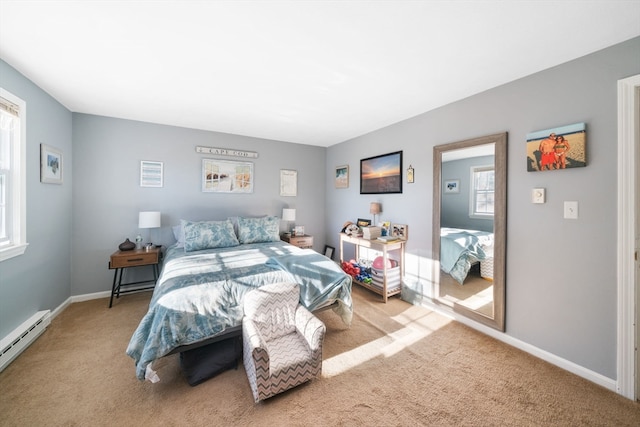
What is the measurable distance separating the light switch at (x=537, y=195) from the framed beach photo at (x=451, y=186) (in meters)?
0.74

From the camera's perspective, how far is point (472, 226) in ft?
8.95

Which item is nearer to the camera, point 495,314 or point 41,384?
point 41,384

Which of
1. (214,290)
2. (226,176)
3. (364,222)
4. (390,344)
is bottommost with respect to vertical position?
(390,344)

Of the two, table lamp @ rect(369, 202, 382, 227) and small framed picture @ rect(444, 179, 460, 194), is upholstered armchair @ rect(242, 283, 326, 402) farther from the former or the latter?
small framed picture @ rect(444, 179, 460, 194)

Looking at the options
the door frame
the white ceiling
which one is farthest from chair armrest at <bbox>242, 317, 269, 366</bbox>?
the door frame

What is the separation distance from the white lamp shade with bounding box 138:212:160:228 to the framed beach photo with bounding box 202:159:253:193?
0.85m

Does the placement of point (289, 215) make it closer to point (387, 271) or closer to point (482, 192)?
point (387, 271)

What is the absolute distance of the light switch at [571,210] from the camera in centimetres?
191

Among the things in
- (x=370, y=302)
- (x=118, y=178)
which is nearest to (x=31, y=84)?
(x=118, y=178)

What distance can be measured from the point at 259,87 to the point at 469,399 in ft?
10.6

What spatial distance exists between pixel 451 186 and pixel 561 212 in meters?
1.03

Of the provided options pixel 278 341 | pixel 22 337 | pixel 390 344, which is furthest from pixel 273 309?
pixel 22 337

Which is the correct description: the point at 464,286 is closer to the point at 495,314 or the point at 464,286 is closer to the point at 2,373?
the point at 495,314

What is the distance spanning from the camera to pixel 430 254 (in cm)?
305
